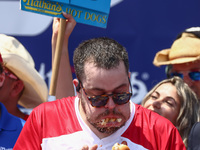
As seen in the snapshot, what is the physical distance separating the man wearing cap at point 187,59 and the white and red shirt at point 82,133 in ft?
3.54

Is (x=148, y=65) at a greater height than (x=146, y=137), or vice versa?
(x=148, y=65)

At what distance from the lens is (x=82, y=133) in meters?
1.88

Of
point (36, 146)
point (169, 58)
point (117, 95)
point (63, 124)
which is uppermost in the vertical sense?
point (169, 58)

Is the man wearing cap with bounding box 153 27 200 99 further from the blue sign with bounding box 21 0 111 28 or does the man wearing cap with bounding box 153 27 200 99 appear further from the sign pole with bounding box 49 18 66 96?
the sign pole with bounding box 49 18 66 96

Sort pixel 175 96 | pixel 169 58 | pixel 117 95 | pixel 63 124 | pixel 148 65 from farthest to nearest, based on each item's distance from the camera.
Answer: pixel 148 65 → pixel 169 58 → pixel 175 96 → pixel 63 124 → pixel 117 95

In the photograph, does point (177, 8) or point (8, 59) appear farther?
point (177, 8)

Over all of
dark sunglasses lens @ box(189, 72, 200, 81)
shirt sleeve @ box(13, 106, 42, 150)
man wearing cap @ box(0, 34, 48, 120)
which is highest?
dark sunglasses lens @ box(189, 72, 200, 81)

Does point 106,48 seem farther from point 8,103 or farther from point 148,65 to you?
point 148,65

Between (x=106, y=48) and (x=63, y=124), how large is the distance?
468 mm

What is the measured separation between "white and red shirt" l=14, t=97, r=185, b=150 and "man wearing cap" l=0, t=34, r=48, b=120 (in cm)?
90

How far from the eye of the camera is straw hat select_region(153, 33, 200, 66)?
9.70 ft

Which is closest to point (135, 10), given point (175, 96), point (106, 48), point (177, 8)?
point (177, 8)

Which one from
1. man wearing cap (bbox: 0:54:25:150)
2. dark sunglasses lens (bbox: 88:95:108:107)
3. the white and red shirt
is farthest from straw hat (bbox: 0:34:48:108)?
dark sunglasses lens (bbox: 88:95:108:107)

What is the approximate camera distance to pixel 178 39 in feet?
10.4
